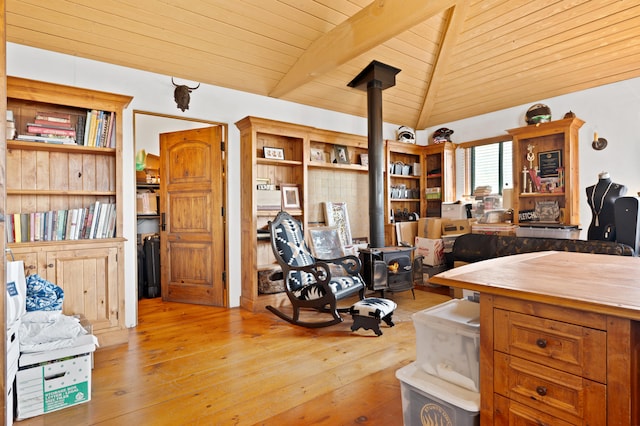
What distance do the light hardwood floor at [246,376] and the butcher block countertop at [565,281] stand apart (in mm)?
975

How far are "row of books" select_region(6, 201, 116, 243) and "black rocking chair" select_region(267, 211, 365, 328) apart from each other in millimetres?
1498

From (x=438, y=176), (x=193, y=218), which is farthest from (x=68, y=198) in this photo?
(x=438, y=176)

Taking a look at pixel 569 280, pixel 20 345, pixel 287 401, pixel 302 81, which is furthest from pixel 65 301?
Result: pixel 569 280

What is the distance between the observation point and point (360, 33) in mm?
3170

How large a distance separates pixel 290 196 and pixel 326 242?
2.46ft

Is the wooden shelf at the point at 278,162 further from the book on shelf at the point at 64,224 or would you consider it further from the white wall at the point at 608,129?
the white wall at the point at 608,129

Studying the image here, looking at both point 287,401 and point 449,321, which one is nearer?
point 449,321

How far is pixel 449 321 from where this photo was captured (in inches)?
60.1

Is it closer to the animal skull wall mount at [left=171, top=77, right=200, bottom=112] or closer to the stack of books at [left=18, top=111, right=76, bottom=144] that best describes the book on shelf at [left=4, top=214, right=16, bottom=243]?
the stack of books at [left=18, top=111, right=76, bottom=144]

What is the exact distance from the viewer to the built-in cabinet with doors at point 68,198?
269cm

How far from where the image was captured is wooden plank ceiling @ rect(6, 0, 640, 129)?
9.49 ft

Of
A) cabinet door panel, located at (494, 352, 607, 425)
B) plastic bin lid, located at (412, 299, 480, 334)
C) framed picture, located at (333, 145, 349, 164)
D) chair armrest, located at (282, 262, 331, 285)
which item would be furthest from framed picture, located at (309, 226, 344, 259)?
cabinet door panel, located at (494, 352, 607, 425)

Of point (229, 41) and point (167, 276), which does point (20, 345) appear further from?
point (229, 41)

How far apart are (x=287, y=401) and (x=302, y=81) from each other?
3.15 metres
